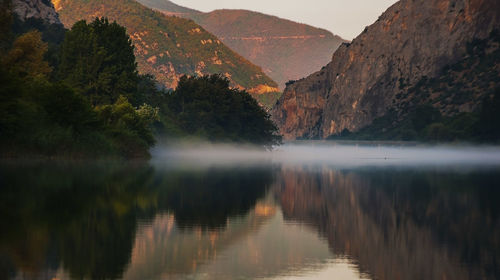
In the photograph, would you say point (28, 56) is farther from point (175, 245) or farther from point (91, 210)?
point (175, 245)

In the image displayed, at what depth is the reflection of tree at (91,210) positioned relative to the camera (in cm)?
1711

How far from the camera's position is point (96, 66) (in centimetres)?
8975

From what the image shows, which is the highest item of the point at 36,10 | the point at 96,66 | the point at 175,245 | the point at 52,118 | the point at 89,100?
the point at 36,10

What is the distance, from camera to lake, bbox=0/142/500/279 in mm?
16688

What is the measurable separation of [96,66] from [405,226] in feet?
227

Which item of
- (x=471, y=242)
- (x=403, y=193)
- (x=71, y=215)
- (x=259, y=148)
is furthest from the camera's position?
(x=259, y=148)

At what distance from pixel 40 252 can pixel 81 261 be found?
1.37 metres

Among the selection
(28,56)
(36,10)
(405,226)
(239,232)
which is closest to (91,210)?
(239,232)

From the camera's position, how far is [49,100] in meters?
68.1

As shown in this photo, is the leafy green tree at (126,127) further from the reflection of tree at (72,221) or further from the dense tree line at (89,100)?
the reflection of tree at (72,221)

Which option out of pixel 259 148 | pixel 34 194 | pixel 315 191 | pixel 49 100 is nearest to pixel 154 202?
pixel 34 194

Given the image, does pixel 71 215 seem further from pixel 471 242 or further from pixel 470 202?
pixel 470 202

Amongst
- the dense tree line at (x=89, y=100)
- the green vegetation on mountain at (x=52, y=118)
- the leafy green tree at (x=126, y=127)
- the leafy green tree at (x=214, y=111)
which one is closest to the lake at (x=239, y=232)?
the green vegetation on mountain at (x=52, y=118)

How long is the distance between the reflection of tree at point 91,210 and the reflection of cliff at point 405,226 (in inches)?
126
